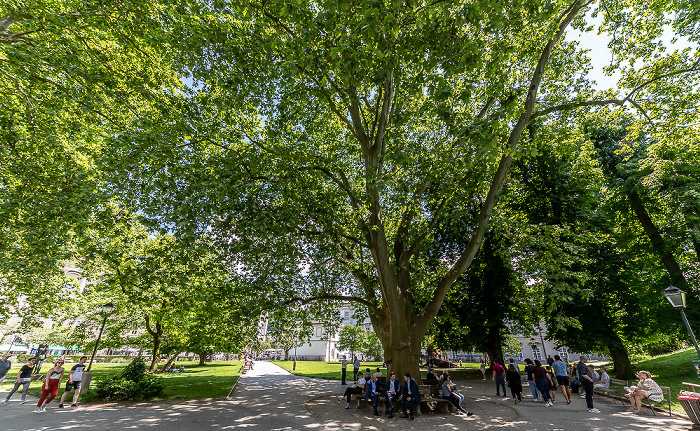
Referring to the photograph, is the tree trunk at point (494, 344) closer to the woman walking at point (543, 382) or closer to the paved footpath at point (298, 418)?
the paved footpath at point (298, 418)

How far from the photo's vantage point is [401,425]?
9.14 meters

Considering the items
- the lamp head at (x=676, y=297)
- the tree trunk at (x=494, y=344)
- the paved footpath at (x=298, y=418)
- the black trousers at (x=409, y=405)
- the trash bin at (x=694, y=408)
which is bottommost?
the paved footpath at (x=298, y=418)

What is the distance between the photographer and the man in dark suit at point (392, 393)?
10.2m

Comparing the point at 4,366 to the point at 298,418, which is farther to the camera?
the point at 4,366

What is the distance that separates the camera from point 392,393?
33.9ft

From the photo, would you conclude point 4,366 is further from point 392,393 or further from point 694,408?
point 694,408

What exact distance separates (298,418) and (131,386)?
23.7 ft

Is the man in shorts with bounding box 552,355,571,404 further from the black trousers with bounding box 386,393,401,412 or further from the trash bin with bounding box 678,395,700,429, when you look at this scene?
the black trousers with bounding box 386,393,401,412

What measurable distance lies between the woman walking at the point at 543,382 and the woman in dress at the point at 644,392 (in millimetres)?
2379

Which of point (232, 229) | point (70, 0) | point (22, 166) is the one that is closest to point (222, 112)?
point (232, 229)

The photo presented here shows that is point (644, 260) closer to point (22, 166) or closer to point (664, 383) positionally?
point (664, 383)

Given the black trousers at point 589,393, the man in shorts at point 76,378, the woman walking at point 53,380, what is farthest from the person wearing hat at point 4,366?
the black trousers at point 589,393

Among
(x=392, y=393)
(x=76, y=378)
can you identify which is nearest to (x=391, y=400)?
(x=392, y=393)

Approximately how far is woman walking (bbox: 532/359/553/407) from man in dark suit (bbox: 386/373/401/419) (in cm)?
562
